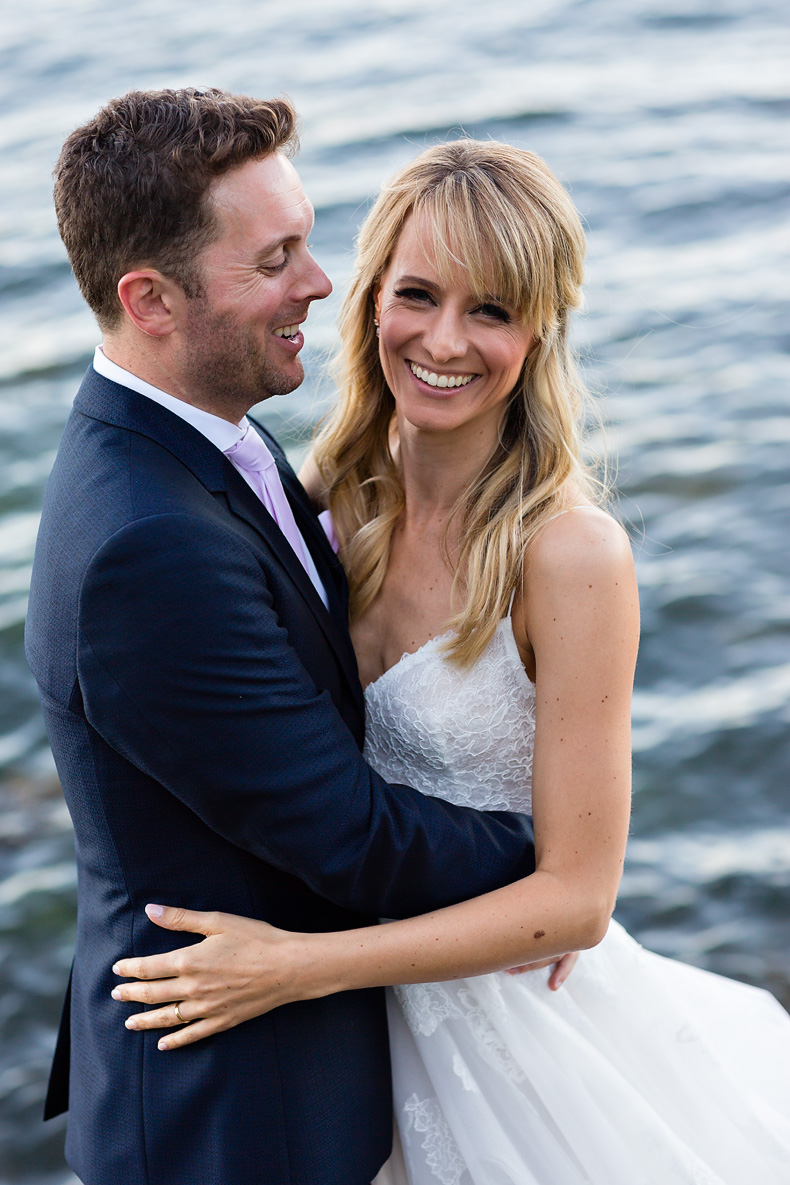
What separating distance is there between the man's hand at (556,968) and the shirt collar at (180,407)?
4.05 ft

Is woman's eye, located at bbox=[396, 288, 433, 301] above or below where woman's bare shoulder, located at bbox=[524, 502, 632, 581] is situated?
above

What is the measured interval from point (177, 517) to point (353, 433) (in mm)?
1221

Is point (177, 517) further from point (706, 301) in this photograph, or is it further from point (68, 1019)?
point (706, 301)

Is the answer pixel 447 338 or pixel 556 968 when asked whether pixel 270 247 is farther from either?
pixel 556 968

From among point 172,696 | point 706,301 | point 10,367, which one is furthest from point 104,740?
point 706,301

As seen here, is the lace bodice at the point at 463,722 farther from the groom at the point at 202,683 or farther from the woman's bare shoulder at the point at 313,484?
the woman's bare shoulder at the point at 313,484

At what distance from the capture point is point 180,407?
2.23m

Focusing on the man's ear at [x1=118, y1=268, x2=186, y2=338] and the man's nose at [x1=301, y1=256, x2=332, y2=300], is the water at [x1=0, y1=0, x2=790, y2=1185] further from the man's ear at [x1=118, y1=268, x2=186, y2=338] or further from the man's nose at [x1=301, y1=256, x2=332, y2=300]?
the man's ear at [x1=118, y1=268, x2=186, y2=338]

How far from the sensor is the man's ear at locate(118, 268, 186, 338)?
2.17m

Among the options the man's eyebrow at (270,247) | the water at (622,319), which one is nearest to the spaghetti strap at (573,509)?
the man's eyebrow at (270,247)

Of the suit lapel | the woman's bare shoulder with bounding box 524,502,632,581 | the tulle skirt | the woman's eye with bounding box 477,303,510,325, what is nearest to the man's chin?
the suit lapel

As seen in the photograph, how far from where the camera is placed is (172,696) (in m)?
1.95

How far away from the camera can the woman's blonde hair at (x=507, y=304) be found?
8.18 ft

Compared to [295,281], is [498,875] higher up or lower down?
lower down
